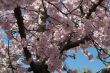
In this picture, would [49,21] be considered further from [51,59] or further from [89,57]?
[89,57]

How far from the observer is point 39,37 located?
1293 cm

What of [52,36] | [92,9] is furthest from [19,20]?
[92,9]

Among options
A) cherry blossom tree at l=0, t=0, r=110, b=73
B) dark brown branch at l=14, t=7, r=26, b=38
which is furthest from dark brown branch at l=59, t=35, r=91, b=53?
dark brown branch at l=14, t=7, r=26, b=38

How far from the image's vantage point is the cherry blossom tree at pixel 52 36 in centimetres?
1203

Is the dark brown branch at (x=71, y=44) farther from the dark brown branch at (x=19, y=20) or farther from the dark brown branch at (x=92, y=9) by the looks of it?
the dark brown branch at (x=19, y=20)

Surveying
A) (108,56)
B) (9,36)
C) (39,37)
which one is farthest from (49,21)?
(108,56)

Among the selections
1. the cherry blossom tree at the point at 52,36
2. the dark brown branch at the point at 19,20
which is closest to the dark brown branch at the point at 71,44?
the cherry blossom tree at the point at 52,36

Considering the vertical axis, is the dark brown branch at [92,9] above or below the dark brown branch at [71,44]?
above

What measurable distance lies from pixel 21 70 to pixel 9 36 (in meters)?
1.22

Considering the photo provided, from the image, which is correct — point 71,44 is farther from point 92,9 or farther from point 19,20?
point 19,20

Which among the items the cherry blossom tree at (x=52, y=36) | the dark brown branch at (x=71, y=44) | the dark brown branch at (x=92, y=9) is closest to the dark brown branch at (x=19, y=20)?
the cherry blossom tree at (x=52, y=36)

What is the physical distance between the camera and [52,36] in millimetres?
12969

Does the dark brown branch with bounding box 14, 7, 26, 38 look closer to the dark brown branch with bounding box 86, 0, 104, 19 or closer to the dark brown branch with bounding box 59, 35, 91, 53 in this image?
the dark brown branch with bounding box 59, 35, 91, 53

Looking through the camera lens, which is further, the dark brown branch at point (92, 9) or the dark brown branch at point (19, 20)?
the dark brown branch at point (92, 9)
